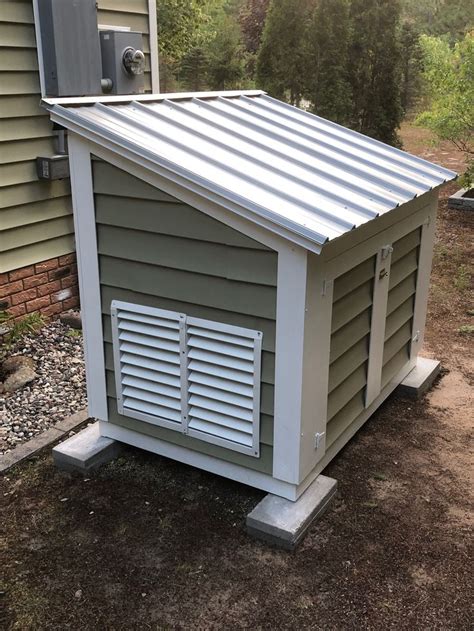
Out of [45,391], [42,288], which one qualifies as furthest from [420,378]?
[42,288]

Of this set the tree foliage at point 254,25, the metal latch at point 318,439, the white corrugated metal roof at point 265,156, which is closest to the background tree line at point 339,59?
the tree foliage at point 254,25

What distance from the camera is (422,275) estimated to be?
4.32 meters

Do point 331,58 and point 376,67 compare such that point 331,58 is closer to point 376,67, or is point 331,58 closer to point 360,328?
point 376,67

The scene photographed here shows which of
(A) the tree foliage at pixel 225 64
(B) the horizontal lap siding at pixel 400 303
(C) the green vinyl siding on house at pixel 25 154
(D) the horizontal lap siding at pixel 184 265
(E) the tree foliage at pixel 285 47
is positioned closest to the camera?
(D) the horizontal lap siding at pixel 184 265

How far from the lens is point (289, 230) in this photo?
2535 mm

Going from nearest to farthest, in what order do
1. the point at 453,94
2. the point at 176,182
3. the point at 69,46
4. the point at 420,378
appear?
the point at 176,182
the point at 420,378
the point at 69,46
the point at 453,94

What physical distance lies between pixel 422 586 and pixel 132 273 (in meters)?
1.93

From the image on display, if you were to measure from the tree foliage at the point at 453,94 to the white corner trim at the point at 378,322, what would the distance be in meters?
6.19

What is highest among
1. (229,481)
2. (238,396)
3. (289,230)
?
(289,230)

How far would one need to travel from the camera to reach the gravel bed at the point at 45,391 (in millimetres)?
4012

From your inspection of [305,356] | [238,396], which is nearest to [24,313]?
[238,396]

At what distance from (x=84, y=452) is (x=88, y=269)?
40.1 inches

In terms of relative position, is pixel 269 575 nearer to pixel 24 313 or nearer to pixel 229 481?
pixel 229 481

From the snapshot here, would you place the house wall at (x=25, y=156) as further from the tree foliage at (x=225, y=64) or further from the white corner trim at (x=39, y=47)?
the tree foliage at (x=225, y=64)
